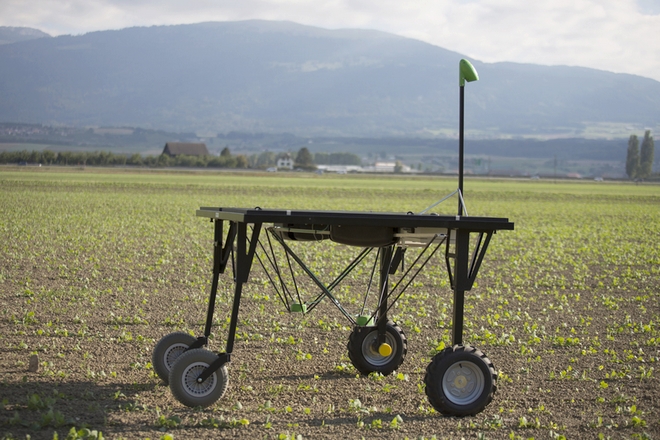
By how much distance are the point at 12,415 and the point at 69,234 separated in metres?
18.9

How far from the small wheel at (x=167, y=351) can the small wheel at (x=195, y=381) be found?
2.63 feet

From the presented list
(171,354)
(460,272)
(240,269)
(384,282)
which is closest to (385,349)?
(384,282)

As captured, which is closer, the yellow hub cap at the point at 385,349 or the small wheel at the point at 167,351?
the small wheel at the point at 167,351

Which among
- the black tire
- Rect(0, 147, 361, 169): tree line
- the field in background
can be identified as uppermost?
Rect(0, 147, 361, 169): tree line

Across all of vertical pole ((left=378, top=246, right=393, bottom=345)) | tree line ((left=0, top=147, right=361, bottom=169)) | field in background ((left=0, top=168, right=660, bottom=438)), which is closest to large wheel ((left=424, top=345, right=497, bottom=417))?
field in background ((left=0, top=168, right=660, bottom=438))

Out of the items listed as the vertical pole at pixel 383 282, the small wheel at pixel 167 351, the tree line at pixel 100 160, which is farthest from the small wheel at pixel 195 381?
the tree line at pixel 100 160

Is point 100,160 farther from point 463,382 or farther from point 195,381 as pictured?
point 463,382

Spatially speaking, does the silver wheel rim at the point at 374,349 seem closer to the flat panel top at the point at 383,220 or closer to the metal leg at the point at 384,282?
the metal leg at the point at 384,282

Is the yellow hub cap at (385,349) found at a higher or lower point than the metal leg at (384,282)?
lower

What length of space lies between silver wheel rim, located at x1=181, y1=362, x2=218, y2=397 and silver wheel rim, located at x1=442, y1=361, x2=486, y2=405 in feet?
7.07

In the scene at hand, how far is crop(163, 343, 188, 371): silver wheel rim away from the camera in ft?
26.3

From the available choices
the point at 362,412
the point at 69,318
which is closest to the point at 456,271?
the point at 362,412

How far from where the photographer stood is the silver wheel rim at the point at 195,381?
7.14m

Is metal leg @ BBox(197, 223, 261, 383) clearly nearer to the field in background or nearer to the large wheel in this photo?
the field in background
